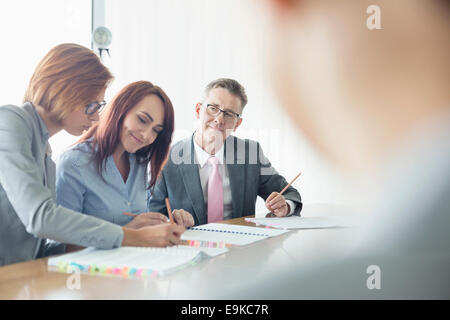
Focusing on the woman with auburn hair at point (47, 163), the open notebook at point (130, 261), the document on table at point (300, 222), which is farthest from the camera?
the document on table at point (300, 222)

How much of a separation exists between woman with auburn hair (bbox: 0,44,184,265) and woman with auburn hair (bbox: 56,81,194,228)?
0.74ft

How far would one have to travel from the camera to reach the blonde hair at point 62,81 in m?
1.42

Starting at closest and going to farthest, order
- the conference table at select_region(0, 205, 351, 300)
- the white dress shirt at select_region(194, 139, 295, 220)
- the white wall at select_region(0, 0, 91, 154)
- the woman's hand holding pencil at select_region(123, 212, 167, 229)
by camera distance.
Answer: the conference table at select_region(0, 205, 351, 300) < the woman's hand holding pencil at select_region(123, 212, 167, 229) < the white dress shirt at select_region(194, 139, 295, 220) < the white wall at select_region(0, 0, 91, 154)

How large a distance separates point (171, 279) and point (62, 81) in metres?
0.74

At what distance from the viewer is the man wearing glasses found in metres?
2.21

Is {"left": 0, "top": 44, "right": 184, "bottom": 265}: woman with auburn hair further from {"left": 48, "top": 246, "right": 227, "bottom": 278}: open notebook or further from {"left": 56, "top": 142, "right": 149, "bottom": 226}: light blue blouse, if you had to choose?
{"left": 56, "top": 142, "right": 149, "bottom": 226}: light blue blouse

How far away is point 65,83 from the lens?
1.42 m

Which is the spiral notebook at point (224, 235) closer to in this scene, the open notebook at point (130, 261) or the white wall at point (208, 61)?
the open notebook at point (130, 261)

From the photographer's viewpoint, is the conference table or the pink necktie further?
the pink necktie

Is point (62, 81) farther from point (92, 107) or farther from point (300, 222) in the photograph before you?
point (300, 222)

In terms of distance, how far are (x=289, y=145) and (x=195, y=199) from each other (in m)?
2.49

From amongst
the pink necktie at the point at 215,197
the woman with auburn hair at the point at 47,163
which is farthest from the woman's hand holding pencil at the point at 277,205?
the woman with auburn hair at the point at 47,163

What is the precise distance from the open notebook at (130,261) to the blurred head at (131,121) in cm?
65

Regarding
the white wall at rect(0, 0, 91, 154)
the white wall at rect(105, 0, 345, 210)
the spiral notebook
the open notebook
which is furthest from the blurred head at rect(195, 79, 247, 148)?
the white wall at rect(105, 0, 345, 210)
